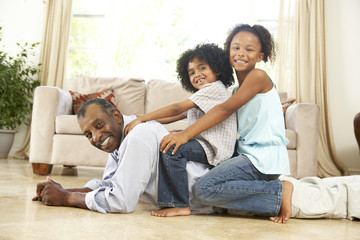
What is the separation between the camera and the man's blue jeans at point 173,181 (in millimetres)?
1491

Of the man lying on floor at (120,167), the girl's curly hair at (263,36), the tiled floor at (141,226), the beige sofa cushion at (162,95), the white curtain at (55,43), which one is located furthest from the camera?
the white curtain at (55,43)

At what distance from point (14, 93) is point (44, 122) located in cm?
143

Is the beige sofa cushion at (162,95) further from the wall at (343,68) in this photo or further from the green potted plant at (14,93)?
the wall at (343,68)

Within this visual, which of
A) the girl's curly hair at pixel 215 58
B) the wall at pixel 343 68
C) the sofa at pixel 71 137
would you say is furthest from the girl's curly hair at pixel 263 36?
the wall at pixel 343 68

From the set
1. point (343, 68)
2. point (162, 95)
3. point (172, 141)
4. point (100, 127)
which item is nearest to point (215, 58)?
point (172, 141)

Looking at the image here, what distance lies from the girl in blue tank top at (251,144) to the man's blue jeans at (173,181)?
0.16 ft

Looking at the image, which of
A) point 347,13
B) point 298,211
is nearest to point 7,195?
point 298,211

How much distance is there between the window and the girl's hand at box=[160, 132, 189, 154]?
3240 mm

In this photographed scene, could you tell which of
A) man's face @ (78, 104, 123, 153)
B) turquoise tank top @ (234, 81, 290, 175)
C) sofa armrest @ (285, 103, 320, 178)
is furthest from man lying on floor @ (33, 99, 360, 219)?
sofa armrest @ (285, 103, 320, 178)

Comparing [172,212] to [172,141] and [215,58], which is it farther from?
[215,58]

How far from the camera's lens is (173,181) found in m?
1.49

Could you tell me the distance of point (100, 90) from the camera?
365 cm

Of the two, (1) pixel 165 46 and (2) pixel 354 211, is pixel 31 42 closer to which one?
(1) pixel 165 46

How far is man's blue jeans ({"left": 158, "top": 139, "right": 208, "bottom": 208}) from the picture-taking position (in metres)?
1.49
